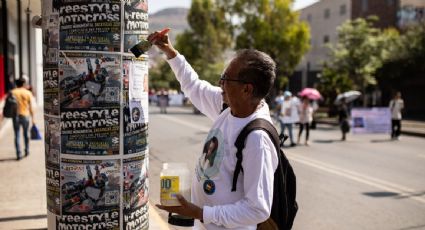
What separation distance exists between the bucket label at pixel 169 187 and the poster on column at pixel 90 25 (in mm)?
1379

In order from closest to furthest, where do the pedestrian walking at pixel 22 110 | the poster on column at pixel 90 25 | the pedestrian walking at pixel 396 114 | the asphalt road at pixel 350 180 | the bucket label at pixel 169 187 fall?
the bucket label at pixel 169 187
the poster on column at pixel 90 25
the asphalt road at pixel 350 180
the pedestrian walking at pixel 22 110
the pedestrian walking at pixel 396 114

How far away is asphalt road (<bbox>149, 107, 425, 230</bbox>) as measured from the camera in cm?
643

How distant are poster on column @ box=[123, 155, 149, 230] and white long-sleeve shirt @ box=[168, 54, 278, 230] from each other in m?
1.16

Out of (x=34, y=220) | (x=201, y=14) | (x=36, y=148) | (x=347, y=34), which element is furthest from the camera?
(x=201, y=14)

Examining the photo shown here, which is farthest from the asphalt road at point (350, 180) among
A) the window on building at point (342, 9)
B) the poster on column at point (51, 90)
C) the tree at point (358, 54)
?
the window on building at point (342, 9)

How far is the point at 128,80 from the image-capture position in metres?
3.48

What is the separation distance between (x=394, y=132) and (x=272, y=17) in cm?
2122

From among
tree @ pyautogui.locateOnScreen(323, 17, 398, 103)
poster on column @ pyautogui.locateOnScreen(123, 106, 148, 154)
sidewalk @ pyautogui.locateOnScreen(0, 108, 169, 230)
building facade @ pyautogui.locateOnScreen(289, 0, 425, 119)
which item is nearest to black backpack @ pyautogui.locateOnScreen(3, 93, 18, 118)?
sidewalk @ pyautogui.locateOnScreen(0, 108, 169, 230)

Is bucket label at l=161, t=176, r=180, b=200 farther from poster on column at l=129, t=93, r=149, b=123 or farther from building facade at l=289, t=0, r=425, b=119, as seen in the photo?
building facade at l=289, t=0, r=425, b=119

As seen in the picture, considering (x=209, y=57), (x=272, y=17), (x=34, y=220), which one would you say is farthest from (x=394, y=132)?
(x=209, y=57)

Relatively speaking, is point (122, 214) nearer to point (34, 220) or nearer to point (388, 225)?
point (34, 220)

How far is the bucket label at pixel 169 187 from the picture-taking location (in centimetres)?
234

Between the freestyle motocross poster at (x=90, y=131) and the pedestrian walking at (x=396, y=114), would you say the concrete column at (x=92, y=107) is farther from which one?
the pedestrian walking at (x=396, y=114)

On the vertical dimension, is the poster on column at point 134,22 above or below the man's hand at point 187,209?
above
